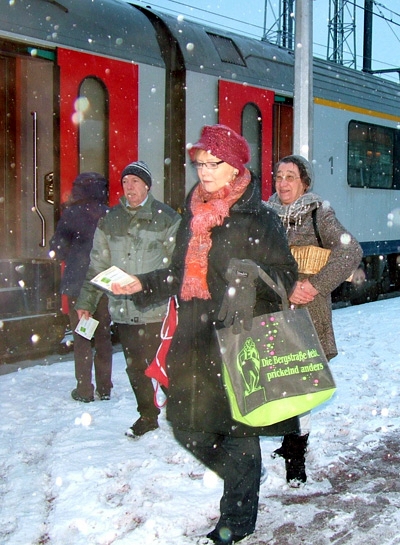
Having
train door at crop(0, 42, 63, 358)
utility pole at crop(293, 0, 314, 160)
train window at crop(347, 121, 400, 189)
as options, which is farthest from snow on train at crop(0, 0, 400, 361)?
train window at crop(347, 121, 400, 189)

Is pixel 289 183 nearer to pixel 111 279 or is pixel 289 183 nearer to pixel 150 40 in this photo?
pixel 111 279

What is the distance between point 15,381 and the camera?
600cm

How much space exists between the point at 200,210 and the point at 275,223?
34 cm

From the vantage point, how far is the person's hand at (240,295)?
2.97 metres

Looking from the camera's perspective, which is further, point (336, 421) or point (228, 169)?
point (336, 421)

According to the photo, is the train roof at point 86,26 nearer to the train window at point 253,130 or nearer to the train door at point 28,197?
the train door at point 28,197

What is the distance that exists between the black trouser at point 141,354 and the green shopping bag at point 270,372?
5.13ft

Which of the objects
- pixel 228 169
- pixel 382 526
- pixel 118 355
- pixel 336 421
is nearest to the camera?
pixel 228 169

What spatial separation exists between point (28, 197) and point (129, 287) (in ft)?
13.5

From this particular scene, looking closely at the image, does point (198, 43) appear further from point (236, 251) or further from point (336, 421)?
→ point (236, 251)

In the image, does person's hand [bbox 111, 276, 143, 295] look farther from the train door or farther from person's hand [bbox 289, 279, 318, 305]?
the train door

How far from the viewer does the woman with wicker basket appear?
3684 mm

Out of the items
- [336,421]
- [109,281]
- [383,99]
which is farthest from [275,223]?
[383,99]

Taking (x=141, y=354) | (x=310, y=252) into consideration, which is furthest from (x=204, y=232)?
(x=141, y=354)
